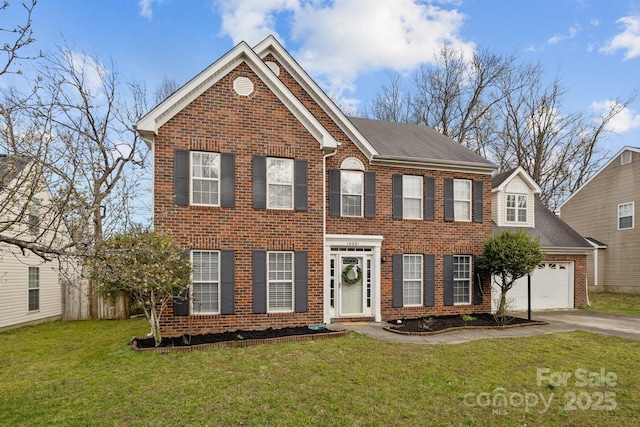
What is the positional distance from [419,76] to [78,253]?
27291 millimetres

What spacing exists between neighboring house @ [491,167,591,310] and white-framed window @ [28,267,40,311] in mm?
17344

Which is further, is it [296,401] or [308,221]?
[308,221]

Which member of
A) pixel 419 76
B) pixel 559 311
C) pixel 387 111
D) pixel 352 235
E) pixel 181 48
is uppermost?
pixel 419 76

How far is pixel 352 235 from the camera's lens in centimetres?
1178

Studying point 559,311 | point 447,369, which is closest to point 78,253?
point 447,369

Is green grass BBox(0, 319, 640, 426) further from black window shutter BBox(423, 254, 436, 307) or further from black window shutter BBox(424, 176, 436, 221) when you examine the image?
black window shutter BBox(424, 176, 436, 221)

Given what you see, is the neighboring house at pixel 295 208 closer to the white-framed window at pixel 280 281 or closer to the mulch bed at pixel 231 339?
the white-framed window at pixel 280 281

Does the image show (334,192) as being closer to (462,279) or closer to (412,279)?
(412,279)

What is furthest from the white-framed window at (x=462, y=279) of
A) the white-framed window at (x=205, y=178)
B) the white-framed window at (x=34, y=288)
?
the white-framed window at (x=34, y=288)

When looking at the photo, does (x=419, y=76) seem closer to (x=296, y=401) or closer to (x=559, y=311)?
(x=559, y=311)

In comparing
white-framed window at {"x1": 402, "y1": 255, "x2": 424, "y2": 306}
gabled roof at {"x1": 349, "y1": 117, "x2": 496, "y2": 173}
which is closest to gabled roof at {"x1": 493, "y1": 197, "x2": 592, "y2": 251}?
gabled roof at {"x1": 349, "y1": 117, "x2": 496, "y2": 173}

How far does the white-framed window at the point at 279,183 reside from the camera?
10695 millimetres

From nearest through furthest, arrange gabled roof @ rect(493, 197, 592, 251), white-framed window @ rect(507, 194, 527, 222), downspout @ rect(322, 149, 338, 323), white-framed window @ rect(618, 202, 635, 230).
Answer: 1. downspout @ rect(322, 149, 338, 323)
2. gabled roof @ rect(493, 197, 592, 251)
3. white-framed window @ rect(507, 194, 527, 222)
4. white-framed window @ rect(618, 202, 635, 230)

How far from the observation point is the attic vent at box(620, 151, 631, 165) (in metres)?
20.4
